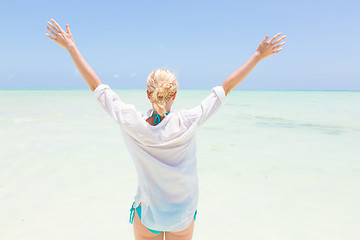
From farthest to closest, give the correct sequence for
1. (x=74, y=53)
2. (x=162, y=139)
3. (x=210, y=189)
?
(x=210, y=189)
(x=74, y=53)
(x=162, y=139)

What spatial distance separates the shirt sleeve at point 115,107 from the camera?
135 centimetres

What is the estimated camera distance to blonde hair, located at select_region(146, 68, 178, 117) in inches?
53.2

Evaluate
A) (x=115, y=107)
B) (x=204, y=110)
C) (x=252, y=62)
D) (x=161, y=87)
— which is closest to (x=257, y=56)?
(x=252, y=62)

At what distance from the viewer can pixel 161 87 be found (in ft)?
4.45

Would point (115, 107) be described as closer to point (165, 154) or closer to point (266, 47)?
point (165, 154)

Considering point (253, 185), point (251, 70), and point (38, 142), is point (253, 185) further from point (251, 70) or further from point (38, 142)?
point (38, 142)

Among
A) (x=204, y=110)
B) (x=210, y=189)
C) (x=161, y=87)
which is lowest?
(x=210, y=189)

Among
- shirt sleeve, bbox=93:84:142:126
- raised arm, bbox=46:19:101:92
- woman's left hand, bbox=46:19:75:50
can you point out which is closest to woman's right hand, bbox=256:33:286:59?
shirt sleeve, bbox=93:84:142:126

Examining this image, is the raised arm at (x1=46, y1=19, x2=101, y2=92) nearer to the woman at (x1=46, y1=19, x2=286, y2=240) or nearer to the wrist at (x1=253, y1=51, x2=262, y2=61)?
the woman at (x1=46, y1=19, x2=286, y2=240)

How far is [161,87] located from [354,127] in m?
9.86

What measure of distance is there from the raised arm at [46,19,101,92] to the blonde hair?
1.03 ft

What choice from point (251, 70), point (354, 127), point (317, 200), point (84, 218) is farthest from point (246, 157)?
point (354, 127)

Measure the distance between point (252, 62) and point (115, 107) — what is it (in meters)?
0.77

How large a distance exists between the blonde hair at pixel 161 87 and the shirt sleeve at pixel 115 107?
105 mm
